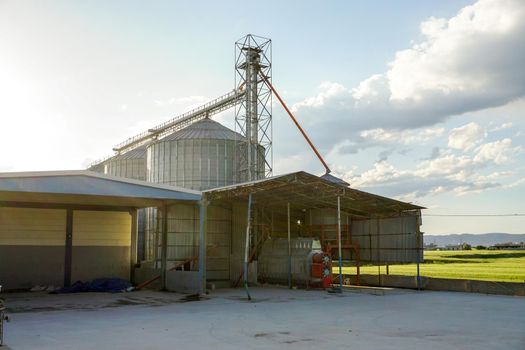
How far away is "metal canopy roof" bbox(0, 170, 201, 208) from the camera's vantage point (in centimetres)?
2112

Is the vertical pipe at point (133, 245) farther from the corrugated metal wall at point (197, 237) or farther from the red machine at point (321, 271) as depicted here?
the red machine at point (321, 271)

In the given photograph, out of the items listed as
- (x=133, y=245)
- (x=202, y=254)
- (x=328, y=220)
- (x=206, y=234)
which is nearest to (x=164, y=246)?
(x=206, y=234)

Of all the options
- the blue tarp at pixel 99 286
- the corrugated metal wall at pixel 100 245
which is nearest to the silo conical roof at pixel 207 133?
the corrugated metal wall at pixel 100 245

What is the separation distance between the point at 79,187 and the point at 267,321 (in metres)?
10.5

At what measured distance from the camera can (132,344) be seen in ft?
43.2

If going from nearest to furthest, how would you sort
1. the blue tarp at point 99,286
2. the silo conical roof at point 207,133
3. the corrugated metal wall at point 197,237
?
the blue tarp at point 99,286, the corrugated metal wall at point 197,237, the silo conical roof at point 207,133

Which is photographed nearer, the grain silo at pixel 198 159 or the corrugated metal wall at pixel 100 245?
the corrugated metal wall at pixel 100 245

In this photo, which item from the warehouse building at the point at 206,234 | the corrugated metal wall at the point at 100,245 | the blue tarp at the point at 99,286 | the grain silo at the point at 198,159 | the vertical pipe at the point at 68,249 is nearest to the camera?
the blue tarp at the point at 99,286

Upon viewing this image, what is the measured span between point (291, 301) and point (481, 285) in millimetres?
10238

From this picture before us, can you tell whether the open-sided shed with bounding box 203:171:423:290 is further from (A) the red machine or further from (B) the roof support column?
(B) the roof support column

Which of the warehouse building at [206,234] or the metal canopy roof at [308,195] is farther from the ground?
the metal canopy roof at [308,195]

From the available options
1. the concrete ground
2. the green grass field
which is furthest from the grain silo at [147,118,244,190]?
the green grass field

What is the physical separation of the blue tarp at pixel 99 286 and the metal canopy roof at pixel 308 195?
702 centimetres

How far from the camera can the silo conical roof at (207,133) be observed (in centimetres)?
3941
